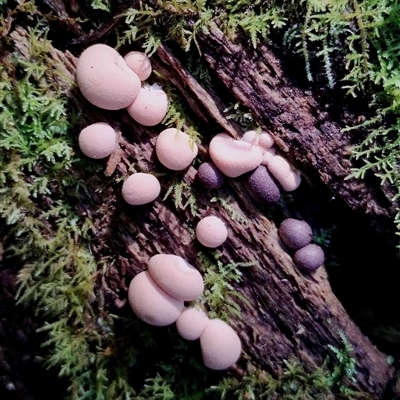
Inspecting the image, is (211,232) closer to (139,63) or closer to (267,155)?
(267,155)

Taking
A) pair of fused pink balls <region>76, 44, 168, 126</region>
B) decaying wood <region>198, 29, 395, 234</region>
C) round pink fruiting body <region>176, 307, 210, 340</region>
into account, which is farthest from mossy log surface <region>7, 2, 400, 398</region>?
round pink fruiting body <region>176, 307, 210, 340</region>

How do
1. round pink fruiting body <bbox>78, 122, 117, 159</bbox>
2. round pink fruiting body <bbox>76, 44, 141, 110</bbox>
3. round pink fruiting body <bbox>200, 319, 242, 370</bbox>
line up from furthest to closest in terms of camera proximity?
round pink fruiting body <bbox>200, 319, 242, 370</bbox>
round pink fruiting body <bbox>78, 122, 117, 159</bbox>
round pink fruiting body <bbox>76, 44, 141, 110</bbox>

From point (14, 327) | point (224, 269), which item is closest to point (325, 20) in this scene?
point (224, 269)

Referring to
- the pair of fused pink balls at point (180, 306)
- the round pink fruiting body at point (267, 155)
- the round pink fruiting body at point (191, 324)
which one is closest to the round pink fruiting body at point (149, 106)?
the round pink fruiting body at point (267, 155)

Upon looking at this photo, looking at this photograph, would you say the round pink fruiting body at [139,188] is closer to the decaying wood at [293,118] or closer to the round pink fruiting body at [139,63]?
the round pink fruiting body at [139,63]

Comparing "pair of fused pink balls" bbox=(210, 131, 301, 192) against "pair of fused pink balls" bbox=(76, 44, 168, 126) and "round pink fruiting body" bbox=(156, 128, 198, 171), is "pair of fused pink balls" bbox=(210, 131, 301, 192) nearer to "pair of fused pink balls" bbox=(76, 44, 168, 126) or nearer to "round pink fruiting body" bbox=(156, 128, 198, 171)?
"round pink fruiting body" bbox=(156, 128, 198, 171)

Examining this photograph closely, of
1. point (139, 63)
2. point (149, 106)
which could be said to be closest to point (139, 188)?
point (149, 106)
